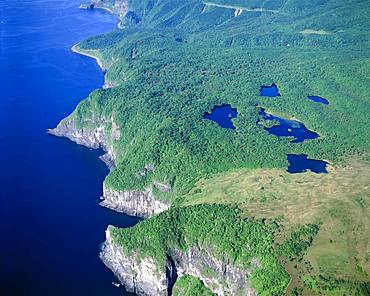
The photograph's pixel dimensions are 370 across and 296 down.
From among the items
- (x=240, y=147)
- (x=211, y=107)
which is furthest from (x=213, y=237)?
(x=211, y=107)

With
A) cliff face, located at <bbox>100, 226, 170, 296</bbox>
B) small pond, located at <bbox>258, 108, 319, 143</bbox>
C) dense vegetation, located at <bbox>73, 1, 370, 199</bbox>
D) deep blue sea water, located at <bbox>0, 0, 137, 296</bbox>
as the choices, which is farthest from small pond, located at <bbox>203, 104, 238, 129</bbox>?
cliff face, located at <bbox>100, 226, 170, 296</bbox>

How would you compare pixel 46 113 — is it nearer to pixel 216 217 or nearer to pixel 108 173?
pixel 108 173

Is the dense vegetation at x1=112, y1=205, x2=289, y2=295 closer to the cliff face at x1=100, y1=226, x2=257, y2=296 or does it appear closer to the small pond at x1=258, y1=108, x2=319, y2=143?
the cliff face at x1=100, y1=226, x2=257, y2=296

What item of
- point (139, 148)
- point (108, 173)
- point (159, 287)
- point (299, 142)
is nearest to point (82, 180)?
point (108, 173)

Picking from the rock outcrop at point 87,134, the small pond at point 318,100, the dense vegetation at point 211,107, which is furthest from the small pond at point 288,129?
the rock outcrop at point 87,134

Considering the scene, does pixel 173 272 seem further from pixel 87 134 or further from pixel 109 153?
pixel 87 134
